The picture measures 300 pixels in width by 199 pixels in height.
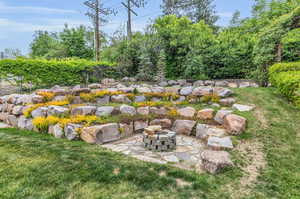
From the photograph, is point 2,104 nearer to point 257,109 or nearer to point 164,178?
point 164,178

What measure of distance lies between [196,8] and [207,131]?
75.6 ft

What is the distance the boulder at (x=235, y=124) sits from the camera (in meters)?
3.23

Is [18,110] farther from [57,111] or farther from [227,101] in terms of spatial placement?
[227,101]

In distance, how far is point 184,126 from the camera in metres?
3.64

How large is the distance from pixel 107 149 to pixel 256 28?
529 inches

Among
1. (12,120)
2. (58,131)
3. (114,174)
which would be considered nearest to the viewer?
(114,174)

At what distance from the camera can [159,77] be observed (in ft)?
31.2

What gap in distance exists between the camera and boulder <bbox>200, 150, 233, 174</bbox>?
2.18 meters

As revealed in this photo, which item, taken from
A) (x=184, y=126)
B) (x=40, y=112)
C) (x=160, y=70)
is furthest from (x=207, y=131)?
(x=160, y=70)

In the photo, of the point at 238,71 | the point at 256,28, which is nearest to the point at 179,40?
the point at 238,71

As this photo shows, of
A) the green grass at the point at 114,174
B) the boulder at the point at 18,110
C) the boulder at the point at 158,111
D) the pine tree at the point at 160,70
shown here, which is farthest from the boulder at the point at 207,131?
the pine tree at the point at 160,70

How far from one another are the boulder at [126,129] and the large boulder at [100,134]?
0.52 feet

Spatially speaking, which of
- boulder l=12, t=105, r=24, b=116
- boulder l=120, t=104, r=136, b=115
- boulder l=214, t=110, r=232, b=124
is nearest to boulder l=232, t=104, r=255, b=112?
boulder l=214, t=110, r=232, b=124

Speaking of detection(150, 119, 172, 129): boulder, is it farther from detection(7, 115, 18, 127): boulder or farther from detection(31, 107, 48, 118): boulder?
detection(7, 115, 18, 127): boulder
